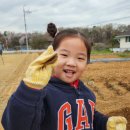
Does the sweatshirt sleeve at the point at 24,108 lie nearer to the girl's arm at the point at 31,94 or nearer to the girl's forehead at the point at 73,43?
the girl's arm at the point at 31,94

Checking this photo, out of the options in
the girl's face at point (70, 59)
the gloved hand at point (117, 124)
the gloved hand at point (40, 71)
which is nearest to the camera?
the gloved hand at point (40, 71)

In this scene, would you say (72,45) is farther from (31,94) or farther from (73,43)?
(31,94)

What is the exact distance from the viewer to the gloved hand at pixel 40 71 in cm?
140

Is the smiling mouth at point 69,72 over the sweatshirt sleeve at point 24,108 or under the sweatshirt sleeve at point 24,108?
over

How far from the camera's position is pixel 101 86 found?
10953mm

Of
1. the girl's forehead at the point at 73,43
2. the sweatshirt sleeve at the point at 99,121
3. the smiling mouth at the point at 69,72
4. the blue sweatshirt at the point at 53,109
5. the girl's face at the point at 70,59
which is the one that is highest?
the girl's forehead at the point at 73,43

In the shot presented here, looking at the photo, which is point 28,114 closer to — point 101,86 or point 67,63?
point 67,63

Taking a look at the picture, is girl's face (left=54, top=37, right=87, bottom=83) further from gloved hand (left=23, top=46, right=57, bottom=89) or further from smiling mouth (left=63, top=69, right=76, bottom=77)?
gloved hand (left=23, top=46, right=57, bottom=89)

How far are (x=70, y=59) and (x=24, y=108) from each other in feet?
1.49

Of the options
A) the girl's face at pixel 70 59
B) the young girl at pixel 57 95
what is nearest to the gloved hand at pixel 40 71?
the young girl at pixel 57 95

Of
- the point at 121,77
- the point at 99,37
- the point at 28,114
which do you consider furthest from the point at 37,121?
the point at 99,37

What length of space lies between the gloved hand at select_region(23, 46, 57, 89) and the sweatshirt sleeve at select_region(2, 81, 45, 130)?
0.03 m

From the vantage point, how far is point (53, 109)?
5.72ft

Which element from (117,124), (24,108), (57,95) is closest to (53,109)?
(57,95)
